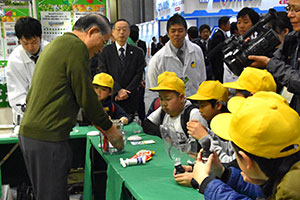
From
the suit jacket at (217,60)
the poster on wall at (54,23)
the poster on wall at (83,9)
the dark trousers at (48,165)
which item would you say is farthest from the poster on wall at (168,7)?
the dark trousers at (48,165)

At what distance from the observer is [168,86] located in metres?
2.68

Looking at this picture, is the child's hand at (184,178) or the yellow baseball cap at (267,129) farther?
the child's hand at (184,178)

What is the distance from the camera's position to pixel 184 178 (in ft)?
5.73

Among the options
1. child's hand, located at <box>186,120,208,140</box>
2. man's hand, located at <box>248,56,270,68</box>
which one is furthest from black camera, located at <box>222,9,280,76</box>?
child's hand, located at <box>186,120,208,140</box>

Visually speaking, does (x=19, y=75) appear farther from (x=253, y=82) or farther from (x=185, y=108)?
(x=253, y=82)

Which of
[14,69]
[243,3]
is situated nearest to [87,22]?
[14,69]

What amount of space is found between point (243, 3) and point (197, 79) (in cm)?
429

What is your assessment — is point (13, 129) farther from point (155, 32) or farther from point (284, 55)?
point (155, 32)

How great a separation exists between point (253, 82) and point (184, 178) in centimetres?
94

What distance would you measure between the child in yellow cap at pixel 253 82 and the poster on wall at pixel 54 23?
2974 millimetres

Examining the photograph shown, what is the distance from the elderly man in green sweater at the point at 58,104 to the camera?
1942mm

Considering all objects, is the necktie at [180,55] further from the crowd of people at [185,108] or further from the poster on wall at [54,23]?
the poster on wall at [54,23]

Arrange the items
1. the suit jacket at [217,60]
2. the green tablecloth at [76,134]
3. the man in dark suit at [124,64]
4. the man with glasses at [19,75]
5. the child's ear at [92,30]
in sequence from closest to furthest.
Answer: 1. the child's ear at [92,30]
2. the green tablecloth at [76,134]
3. the man with glasses at [19,75]
4. the man in dark suit at [124,64]
5. the suit jacket at [217,60]

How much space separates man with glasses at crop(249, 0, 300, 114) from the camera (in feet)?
6.79
